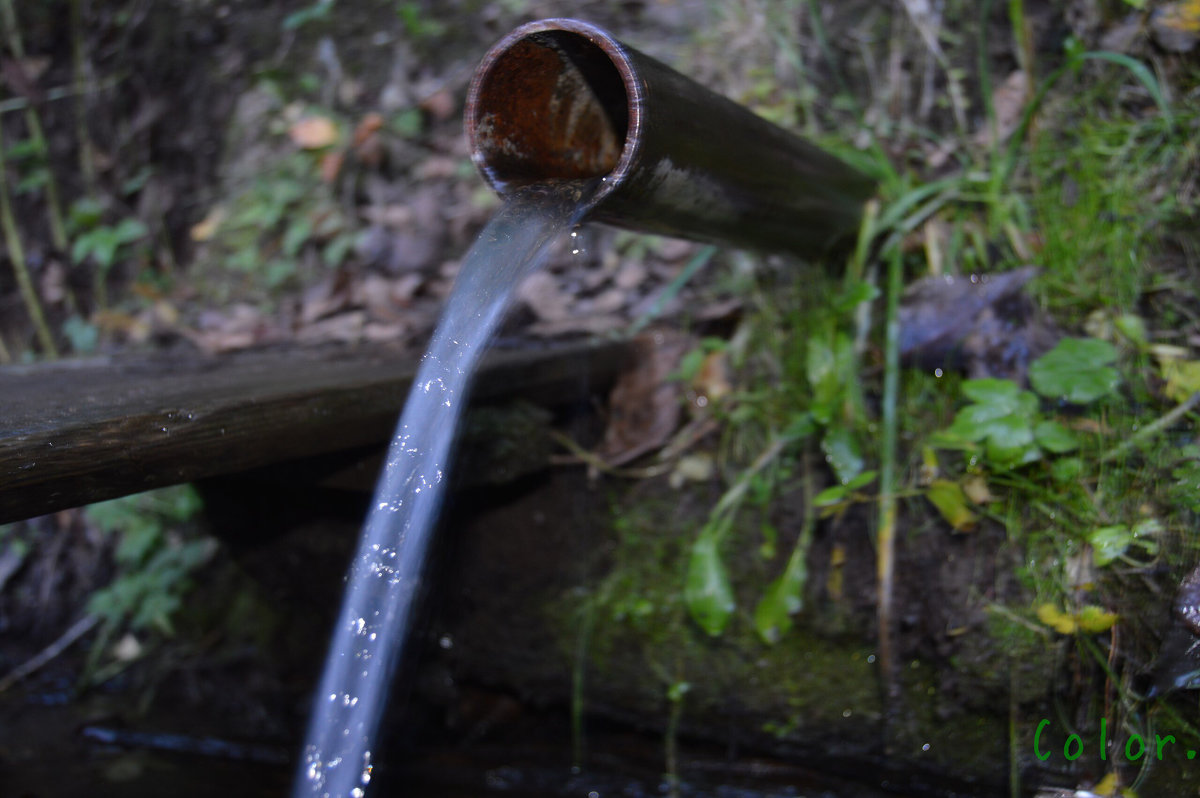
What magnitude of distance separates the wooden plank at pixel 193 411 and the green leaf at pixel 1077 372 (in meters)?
1.11

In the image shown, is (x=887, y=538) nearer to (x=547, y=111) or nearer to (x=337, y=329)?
(x=547, y=111)

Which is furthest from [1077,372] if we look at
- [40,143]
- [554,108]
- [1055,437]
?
[40,143]

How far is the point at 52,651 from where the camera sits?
3055 millimetres

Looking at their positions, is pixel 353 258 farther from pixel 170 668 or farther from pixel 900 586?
pixel 900 586

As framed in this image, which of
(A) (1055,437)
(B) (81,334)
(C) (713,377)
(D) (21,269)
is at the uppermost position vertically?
(D) (21,269)

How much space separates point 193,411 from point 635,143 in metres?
0.89

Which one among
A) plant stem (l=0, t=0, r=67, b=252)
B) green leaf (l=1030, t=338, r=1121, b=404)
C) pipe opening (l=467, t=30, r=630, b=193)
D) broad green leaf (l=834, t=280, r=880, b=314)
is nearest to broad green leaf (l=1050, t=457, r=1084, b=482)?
green leaf (l=1030, t=338, r=1121, b=404)

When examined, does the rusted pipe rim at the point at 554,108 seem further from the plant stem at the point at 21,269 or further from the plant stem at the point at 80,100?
the plant stem at the point at 80,100

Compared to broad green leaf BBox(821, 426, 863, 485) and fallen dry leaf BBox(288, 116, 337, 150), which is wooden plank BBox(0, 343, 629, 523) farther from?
fallen dry leaf BBox(288, 116, 337, 150)

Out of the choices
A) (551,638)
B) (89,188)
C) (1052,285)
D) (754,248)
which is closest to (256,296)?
(89,188)

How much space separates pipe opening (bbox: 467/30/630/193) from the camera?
141cm

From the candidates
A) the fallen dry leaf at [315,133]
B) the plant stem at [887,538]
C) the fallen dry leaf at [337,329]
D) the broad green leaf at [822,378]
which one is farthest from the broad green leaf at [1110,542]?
the fallen dry leaf at [315,133]

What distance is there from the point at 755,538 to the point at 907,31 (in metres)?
1.68

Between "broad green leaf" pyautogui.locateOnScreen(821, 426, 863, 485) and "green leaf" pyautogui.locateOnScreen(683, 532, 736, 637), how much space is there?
1.17 feet
